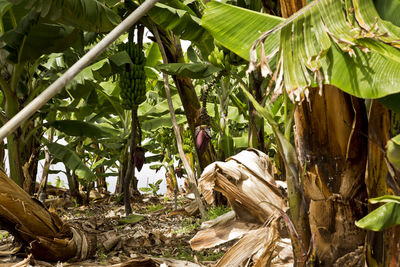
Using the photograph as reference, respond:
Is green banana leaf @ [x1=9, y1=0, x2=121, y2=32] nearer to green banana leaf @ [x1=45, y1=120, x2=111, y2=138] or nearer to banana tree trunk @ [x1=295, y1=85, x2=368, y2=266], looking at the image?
green banana leaf @ [x1=45, y1=120, x2=111, y2=138]

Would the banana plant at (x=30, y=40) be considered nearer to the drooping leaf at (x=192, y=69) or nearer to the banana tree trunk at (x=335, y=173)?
the drooping leaf at (x=192, y=69)

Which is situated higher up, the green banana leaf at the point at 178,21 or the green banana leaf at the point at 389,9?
the green banana leaf at the point at 178,21

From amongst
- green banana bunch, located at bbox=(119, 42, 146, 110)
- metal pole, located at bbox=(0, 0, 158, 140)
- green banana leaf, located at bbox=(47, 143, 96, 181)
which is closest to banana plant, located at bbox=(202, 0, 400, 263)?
metal pole, located at bbox=(0, 0, 158, 140)

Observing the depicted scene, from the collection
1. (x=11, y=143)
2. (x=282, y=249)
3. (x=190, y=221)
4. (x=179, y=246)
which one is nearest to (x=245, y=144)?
(x=190, y=221)

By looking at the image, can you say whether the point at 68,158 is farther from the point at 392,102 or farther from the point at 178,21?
the point at 392,102

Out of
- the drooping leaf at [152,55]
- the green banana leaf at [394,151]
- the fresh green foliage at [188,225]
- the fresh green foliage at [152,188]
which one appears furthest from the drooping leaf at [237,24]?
the fresh green foliage at [152,188]

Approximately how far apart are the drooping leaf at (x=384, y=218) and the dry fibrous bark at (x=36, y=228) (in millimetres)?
1412

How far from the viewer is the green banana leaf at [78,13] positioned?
1.78 metres

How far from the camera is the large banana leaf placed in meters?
0.92

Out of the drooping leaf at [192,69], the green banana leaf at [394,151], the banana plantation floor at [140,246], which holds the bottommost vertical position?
the banana plantation floor at [140,246]

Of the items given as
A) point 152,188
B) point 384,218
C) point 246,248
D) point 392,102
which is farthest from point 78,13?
point 152,188

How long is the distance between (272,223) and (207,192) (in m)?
0.29

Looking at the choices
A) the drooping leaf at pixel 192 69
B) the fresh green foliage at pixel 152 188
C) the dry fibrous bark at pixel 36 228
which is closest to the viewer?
the dry fibrous bark at pixel 36 228

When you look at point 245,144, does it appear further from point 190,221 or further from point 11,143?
point 11,143
